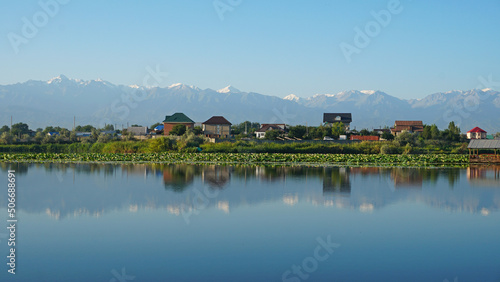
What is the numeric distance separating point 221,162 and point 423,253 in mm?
31944

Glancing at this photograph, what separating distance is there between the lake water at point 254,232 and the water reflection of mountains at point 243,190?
0.10 meters

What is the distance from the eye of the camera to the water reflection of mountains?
62.7ft

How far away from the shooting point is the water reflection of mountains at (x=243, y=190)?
1912cm

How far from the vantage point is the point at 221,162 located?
4372 cm

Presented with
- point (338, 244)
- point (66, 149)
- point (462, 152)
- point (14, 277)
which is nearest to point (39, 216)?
point (14, 277)

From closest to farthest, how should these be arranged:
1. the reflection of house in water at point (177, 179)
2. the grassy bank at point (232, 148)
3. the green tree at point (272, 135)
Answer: the reflection of house in water at point (177, 179) → the grassy bank at point (232, 148) → the green tree at point (272, 135)

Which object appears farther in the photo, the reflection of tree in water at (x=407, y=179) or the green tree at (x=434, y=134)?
the green tree at (x=434, y=134)

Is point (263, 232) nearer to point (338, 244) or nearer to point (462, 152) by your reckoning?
point (338, 244)

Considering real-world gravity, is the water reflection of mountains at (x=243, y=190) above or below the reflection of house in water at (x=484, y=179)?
below

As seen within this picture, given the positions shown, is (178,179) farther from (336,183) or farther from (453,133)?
(453,133)

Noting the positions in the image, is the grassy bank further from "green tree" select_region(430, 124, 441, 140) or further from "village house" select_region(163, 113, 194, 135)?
"village house" select_region(163, 113, 194, 135)

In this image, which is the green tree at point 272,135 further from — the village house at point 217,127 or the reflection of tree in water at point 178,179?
the reflection of tree in water at point 178,179

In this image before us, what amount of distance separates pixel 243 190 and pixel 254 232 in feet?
28.9

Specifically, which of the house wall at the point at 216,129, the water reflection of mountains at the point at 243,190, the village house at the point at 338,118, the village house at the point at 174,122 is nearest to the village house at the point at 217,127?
the house wall at the point at 216,129
